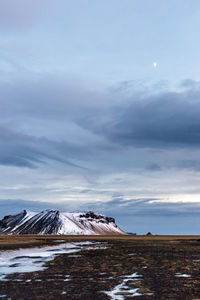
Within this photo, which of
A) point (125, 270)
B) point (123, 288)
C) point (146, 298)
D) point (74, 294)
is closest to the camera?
point (146, 298)

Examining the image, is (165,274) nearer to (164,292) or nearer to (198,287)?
(198,287)

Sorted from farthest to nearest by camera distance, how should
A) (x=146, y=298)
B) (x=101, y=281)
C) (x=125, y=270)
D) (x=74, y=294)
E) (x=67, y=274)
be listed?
1. (x=125, y=270)
2. (x=67, y=274)
3. (x=101, y=281)
4. (x=74, y=294)
5. (x=146, y=298)

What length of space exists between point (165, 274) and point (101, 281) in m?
5.74

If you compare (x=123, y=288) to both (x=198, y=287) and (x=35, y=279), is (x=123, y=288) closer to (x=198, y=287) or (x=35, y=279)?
(x=198, y=287)

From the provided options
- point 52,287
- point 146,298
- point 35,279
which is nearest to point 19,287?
point 52,287

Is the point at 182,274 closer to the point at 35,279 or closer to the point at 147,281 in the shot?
the point at 147,281

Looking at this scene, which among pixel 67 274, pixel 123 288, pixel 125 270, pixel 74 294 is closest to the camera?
pixel 74 294

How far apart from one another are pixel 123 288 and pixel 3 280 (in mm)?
8017

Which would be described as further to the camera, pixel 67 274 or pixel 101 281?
pixel 67 274

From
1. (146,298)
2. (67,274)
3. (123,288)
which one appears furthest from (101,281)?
(146,298)

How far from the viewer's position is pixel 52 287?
18.4 metres

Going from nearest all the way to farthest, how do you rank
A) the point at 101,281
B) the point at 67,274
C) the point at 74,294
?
the point at 74,294 → the point at 101,281 → the point at 67,274

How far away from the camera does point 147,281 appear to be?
20.6m

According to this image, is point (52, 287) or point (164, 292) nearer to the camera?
point (164, 292)
